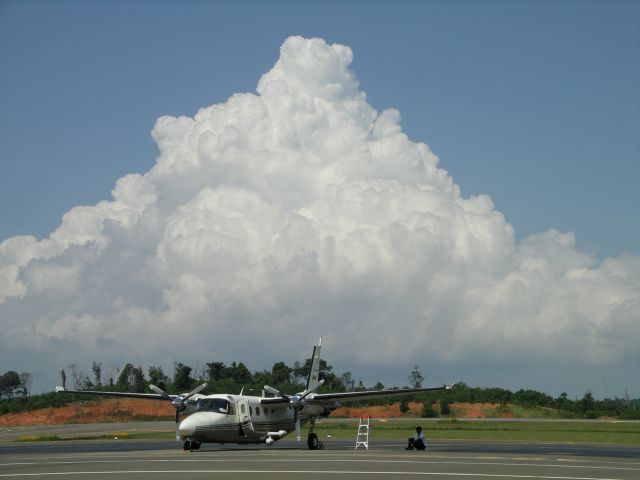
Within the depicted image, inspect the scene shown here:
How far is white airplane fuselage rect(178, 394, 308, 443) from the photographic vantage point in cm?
3788

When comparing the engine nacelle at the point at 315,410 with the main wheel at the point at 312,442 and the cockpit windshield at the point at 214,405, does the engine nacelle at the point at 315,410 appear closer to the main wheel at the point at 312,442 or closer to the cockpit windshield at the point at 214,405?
the main wheel at the point at 312,442

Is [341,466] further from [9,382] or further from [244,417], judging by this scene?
[9,382]

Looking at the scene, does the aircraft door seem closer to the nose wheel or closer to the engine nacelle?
the nose wheel

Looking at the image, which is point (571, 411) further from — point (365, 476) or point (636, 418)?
point (365, 476)

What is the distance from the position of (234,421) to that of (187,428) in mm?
3410

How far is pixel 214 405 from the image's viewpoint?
129 feet

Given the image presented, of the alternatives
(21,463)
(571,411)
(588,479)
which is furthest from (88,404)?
(588,479)

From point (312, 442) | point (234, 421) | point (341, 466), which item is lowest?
point (312, 442)

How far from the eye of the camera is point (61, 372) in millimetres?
47344

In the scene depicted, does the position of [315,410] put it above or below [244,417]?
above

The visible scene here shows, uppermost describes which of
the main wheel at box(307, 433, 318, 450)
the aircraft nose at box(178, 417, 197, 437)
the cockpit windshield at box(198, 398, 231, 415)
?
the cockpit windshield at box(198, 398, 231, 415)

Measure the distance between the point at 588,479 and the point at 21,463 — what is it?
20.7 meters

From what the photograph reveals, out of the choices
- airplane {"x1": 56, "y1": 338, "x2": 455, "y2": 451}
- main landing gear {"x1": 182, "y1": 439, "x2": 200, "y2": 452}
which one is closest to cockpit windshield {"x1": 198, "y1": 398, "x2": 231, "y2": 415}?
airplane {"x1": 56, "y1": 338, "x2": 455, "y2": 451}

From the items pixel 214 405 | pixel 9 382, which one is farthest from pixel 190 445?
pixel 9 382
